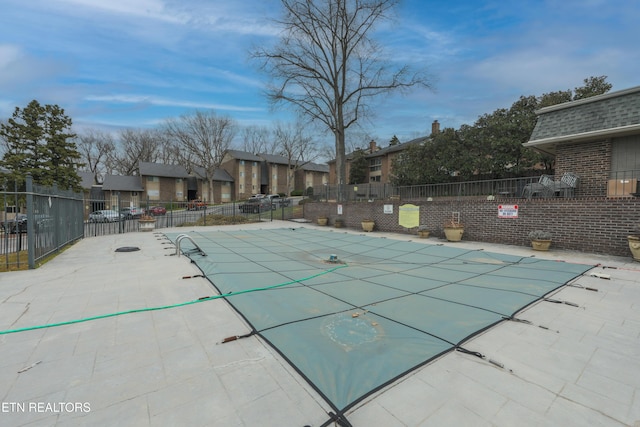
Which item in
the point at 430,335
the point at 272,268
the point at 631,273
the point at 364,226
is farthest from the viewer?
the point at 364,226

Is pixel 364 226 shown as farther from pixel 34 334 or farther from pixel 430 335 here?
pixel 34 334

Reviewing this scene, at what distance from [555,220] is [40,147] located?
1015 inches

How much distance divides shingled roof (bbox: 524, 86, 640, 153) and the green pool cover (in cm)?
503

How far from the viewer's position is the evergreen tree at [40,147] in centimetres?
1612

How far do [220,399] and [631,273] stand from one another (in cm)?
746

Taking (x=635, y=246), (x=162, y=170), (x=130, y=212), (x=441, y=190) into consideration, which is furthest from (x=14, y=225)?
(x=162, y=170)

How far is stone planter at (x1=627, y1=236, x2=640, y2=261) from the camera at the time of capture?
634cm

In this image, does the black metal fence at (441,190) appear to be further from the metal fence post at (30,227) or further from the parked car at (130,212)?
the metal fence post at (30,227)

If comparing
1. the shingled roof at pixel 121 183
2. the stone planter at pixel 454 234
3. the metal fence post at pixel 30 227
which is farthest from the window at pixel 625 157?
the shingled roof at pixel 121 183

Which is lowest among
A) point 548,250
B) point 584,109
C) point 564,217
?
point 548,250

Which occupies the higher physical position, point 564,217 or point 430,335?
point 564,217

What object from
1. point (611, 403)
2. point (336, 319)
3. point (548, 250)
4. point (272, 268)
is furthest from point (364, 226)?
point (611, 403)

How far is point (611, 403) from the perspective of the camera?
186 centimetres

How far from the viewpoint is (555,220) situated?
810 cm
